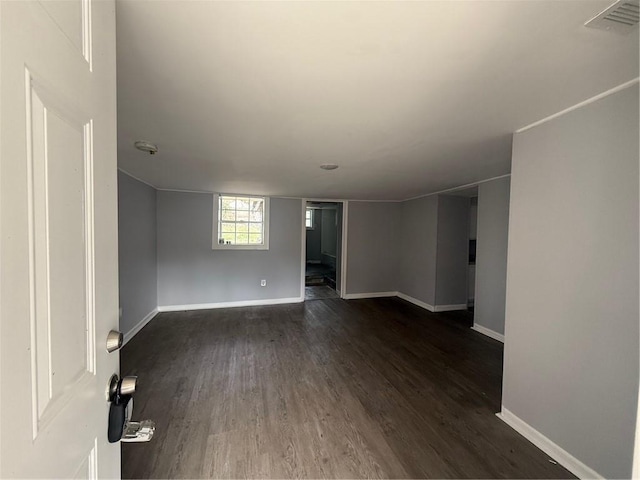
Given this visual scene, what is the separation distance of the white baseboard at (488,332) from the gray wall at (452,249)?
0.91m

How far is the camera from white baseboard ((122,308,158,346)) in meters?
3.32

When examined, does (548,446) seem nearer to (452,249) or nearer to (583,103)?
(583,103)

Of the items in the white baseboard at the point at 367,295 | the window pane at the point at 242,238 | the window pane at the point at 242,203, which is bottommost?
the white baseboard at the point at 367,295

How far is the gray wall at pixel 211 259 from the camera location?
456 centimetres

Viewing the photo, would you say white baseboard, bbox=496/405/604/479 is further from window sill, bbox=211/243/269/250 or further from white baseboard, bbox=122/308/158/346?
window sill, bbox=211/243/269/250

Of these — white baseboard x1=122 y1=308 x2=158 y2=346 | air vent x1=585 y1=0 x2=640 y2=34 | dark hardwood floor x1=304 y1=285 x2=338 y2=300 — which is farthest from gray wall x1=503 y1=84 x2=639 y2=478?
white baseboard x1=122 y1=308 x2=158 y2=346

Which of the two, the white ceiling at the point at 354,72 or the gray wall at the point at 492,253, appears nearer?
the white ceiling at the point at 354,72

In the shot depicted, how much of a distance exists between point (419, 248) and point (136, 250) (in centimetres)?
474

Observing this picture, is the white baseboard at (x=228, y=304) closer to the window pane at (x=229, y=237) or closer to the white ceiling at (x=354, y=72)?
the window pane at (x=229, y=237)

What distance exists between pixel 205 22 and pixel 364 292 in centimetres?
533

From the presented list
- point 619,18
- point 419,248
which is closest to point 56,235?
point 619,18

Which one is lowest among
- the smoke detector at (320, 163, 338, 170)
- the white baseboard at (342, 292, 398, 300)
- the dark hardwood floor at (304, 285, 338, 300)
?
the dark hardwood floor at (304, 285, 338, 300)

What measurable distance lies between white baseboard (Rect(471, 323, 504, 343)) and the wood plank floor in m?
0.11

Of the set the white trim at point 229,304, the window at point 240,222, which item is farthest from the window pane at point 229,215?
the white trim at point 229,304
